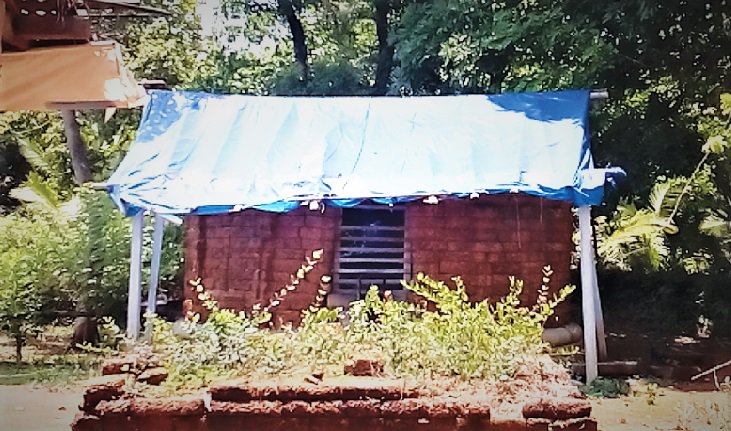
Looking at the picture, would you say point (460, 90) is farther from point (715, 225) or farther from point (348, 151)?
point (715, 225)

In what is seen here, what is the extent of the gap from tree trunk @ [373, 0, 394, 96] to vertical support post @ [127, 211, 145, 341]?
987mm

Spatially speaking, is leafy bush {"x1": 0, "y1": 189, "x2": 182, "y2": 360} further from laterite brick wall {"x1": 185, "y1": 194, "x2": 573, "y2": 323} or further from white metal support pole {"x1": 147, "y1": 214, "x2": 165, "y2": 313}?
laterite brick wall {"x1": 185, "y1": 194, "x2": 573, "y2": 323}

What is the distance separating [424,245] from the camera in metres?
3.17

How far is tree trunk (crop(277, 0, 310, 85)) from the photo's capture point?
123 inches

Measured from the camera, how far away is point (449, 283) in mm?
3100

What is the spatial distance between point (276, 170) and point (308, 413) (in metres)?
0.87

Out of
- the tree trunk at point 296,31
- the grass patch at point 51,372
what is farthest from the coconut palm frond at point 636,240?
the grass patch at point 51,372

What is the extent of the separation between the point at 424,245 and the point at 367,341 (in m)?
0.45

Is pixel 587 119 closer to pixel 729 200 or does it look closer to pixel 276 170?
pixel 729 200

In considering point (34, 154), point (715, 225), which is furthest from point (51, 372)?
point (715, 225)

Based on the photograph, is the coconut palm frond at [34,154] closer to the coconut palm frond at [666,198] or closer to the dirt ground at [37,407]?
the dirt ground at [37,407]

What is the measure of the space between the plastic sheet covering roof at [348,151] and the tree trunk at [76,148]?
0.12m

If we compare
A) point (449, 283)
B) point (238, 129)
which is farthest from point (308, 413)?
point (238, 129)

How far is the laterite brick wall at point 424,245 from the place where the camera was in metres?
3.07
